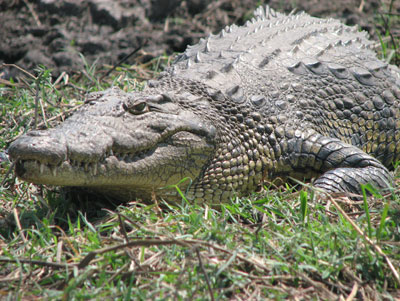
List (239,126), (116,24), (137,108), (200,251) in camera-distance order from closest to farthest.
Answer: (200,251) → (137,108) → (239,126) → (116,24)

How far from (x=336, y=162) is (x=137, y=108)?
1.65 metres

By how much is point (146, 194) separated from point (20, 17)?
467 centimetres

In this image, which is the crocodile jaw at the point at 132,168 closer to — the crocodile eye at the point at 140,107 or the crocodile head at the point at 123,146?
the crocodile head at the point at 123,146

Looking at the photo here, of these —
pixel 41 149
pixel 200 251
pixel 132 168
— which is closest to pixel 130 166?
pixel 132 168

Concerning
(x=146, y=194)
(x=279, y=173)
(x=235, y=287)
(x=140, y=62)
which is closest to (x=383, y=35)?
(x=140, y=62)

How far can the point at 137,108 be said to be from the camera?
3555 mm

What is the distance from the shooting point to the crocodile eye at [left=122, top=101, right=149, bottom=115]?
139 inches

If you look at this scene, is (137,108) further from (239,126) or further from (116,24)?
(116,24)

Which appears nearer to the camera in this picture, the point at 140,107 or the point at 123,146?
the point at 123,146

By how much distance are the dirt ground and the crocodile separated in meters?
1.97

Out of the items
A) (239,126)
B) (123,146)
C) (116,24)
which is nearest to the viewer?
(123,146)

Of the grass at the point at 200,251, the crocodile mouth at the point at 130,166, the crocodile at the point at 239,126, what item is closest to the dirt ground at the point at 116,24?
the crocodile at the point at 239,126

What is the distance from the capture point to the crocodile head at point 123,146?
2.99 meters

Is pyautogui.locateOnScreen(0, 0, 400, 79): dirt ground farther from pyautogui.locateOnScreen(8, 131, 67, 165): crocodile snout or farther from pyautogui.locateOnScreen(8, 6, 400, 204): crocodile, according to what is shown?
pyautogui.locateOnScreen(8, 131, 67, 165): crocodile snout
